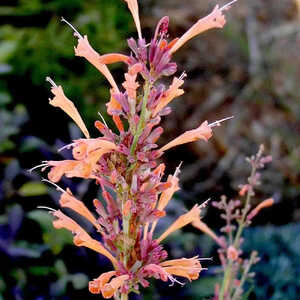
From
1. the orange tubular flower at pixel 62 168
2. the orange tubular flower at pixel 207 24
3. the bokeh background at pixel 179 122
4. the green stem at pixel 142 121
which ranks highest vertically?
the orange tubular flower at pixel 207 24

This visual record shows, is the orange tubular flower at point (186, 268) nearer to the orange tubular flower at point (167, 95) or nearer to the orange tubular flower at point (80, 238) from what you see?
A: the orange tubular flower at point (80, 238)

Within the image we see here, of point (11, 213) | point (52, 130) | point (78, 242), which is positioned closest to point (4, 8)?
point (52, 130)

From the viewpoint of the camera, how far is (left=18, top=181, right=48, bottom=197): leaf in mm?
2670

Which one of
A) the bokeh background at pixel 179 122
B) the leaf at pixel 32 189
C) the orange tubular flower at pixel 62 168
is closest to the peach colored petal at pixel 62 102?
the orange tubular flower at pixel 62 168

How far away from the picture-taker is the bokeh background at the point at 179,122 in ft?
7.89

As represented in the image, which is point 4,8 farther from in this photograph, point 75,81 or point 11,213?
point 11,213

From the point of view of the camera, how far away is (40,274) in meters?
2.43

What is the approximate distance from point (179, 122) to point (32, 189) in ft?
7.15

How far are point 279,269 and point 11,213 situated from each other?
1.40 metres

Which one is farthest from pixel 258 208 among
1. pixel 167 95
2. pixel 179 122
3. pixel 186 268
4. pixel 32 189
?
pixel 179 122

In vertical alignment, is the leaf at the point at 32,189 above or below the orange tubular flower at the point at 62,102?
below

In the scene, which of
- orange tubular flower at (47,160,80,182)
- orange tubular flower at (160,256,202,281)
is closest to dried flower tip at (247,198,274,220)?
orange tubular flower at (160,256,202,281)

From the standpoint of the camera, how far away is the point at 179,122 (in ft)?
15.3

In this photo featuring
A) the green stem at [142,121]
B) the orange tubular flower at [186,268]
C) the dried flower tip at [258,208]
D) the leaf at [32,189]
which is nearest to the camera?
the green stem at [142,121]
